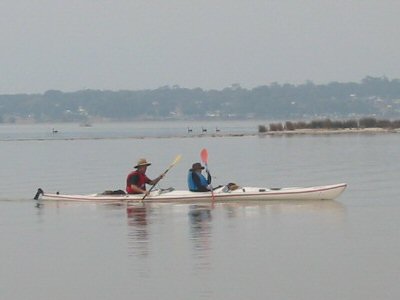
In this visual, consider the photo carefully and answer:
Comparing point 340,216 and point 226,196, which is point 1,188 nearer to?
point 226,196

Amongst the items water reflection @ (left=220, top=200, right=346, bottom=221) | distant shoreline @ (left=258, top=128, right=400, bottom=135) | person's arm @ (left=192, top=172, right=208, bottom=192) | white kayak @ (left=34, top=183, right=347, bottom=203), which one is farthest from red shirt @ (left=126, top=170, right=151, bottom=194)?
distant shoreline @ (left=258, top=128, right=400, bottom=135)

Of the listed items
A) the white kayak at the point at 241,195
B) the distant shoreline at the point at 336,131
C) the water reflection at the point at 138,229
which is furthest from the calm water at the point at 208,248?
the distant shoreline at the point at 336,131

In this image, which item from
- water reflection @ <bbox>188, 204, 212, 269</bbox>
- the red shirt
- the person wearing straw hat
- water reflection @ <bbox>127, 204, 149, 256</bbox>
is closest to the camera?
A: water reflection @ <bbox>188, 204, 212, 269</bbox>

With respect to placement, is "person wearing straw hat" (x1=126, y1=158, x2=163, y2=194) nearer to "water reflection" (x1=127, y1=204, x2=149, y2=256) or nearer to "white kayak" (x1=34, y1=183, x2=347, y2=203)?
"white kayak" (x1=34, y1=183, x2=347, y2=203)

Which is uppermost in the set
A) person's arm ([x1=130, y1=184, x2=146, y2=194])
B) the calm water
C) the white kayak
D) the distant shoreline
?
the distant shoreline

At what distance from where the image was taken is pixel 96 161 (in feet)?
193

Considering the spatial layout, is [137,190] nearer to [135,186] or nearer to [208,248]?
[135,186]

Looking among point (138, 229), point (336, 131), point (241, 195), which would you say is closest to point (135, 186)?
point (241, 195)

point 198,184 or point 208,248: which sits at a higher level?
point 198,184

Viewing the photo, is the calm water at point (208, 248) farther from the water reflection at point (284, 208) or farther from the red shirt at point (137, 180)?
the red shirt at point (137, 180)

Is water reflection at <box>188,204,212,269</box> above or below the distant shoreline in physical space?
below

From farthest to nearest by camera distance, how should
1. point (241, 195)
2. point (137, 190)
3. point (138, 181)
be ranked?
point (138, 181), point (137, 190), point (241, 195)

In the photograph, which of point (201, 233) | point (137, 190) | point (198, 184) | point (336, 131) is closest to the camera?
point (201, 233)

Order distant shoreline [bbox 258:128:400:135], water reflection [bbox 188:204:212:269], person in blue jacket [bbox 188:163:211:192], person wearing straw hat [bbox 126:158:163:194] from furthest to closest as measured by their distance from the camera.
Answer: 1. distant shoreline [bbox 258:128:400:135]
2. person wearing straw hat [bbox 126:158:163:194]
3. person in blue jacket [bbox 188:163:211:192]
4. water reflection [bbox 188:204:212:269]
